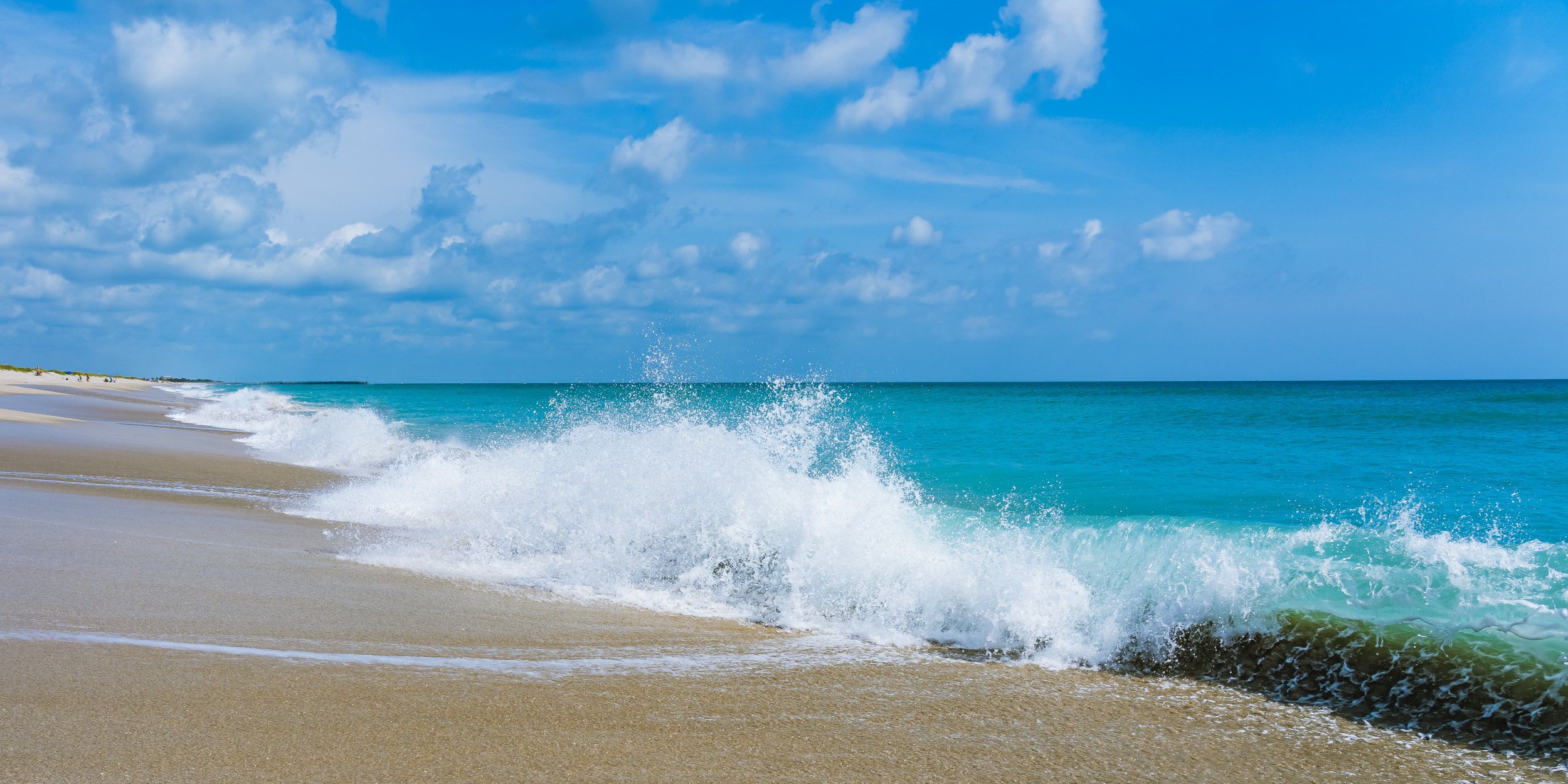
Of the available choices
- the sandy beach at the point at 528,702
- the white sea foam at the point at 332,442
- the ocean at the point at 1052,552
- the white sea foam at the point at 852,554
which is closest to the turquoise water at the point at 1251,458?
the ocean at the point at 1052,552

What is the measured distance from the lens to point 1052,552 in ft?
23.9

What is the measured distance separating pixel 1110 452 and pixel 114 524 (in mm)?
18607

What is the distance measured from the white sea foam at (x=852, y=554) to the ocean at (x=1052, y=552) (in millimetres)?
23

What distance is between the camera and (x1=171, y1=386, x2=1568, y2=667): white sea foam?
19.1 feet

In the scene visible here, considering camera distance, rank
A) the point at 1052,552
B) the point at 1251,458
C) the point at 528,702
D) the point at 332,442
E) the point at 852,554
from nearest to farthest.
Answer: the point at 528,702 < the point at 852,554 < the point at 1052,552 < the point at 1251,458 < the point at 332,442

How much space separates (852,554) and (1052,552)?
1679 millimetres

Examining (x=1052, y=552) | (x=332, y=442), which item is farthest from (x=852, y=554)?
(x=332, y=442)

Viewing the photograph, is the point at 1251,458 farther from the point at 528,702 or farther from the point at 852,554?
the point at 528,702

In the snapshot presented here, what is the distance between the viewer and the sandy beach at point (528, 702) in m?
3.63

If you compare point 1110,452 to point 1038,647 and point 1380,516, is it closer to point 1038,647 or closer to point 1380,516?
point 1380,516

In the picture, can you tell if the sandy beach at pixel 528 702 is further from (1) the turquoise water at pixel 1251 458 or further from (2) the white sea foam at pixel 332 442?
(2) the white sea foam at pixel 332 442

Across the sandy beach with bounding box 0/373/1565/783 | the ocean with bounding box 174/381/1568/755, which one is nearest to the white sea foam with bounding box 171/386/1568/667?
the ocean with bounding box 174/381/1568/755

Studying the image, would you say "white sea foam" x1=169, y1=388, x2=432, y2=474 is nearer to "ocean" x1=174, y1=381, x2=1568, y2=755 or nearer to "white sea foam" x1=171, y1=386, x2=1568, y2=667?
"ocean" x1=174, y1=381, x2=1568, y2=755

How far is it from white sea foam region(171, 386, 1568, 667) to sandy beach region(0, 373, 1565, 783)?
631 mm
